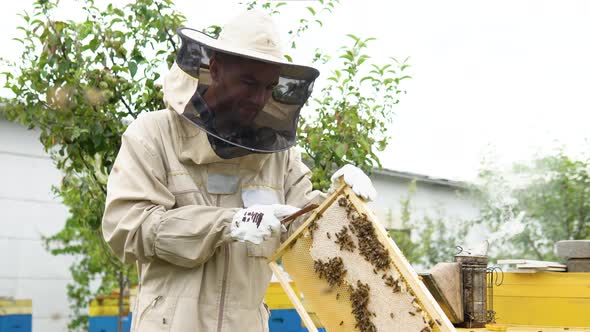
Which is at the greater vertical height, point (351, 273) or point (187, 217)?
point (187, 217)

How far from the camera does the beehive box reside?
235 cm

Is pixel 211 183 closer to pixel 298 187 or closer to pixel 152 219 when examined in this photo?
pixel 152 219

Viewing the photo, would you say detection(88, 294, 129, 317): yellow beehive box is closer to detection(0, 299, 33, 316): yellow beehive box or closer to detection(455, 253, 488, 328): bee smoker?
detection(0, 299, 33, 316): yellow beehive box

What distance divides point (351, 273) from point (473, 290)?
79.7 inches

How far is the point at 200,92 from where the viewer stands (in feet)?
8.86

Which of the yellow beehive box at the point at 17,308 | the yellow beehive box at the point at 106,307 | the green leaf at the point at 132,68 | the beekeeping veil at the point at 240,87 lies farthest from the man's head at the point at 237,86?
the yellow beehive box at the point at 106,307

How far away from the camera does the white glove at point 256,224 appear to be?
2.41 meters

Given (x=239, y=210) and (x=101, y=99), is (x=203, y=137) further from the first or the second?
(x=101, y=99)

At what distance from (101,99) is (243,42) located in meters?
2.10

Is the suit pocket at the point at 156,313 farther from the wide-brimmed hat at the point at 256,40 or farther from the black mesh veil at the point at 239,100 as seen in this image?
the wide-brimmed hat at the point at 256,40

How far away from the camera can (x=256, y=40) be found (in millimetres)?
2717

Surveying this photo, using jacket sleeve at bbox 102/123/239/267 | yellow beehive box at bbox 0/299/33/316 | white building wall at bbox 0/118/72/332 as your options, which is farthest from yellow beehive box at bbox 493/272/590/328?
white building wall at bbox 0/118/72/332

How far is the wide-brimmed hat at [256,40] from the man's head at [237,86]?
0.14 ft

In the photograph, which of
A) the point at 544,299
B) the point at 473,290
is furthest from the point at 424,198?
the point at 473,290
